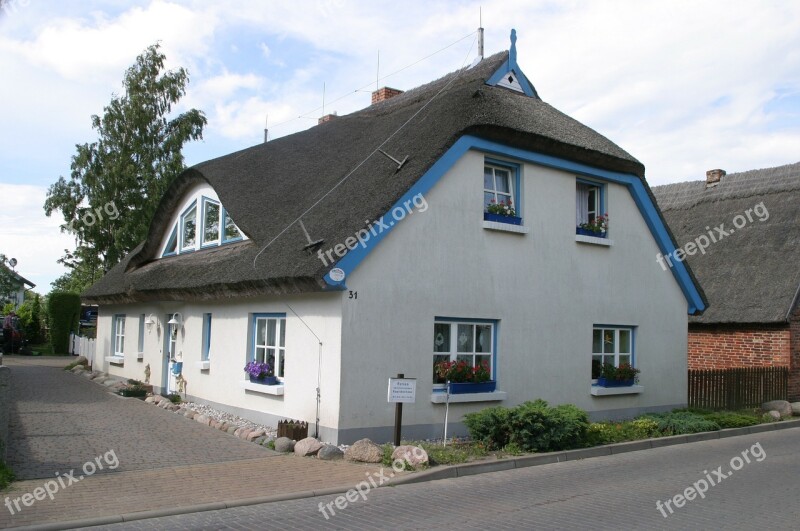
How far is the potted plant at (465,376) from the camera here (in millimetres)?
12336

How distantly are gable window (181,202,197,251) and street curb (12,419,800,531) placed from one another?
10854 mm

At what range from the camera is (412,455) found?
393 inches

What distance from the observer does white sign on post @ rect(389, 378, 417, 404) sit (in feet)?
34.6

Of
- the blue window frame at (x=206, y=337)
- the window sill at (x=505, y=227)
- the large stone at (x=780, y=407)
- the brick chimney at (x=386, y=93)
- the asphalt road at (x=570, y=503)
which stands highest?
the brick chimney at (x=386, y=93)

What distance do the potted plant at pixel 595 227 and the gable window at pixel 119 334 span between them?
14.1 meters

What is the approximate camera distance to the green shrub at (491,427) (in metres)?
11.4

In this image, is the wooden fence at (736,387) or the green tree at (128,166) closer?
the wooden fence at (736,387)

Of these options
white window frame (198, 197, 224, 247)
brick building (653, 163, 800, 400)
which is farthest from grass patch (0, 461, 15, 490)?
brick building (653, 163, 800, 400)

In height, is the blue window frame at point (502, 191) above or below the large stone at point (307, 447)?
above

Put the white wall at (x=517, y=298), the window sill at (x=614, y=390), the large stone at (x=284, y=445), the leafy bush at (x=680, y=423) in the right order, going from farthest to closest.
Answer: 1. the window sill at (x=614, y=390)
2. the leafy bush at (x=680, y=423)
3. the white wall at (x=517, y=298)
4. the large stone at (x=284, y=445)

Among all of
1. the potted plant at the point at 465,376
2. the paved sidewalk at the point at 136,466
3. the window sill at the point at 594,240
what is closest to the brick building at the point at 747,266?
the window sill at the point at 594,240

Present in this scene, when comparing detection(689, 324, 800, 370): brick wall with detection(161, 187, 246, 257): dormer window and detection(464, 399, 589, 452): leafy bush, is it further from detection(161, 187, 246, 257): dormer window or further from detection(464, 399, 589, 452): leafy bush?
detection(161, 187, 246, 257): dormer window

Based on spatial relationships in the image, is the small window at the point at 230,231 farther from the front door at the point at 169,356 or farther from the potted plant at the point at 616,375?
the potted plant at the point at 616,375

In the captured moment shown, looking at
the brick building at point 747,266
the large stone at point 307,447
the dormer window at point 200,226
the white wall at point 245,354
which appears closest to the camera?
the large stone at point 307,447
